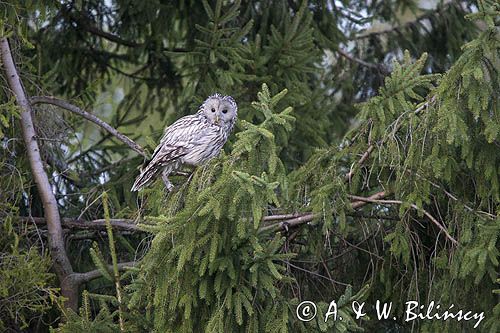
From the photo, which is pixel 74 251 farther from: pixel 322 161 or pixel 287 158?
pixel 322 161

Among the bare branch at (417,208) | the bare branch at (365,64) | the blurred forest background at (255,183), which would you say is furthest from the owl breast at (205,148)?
the bare branch at (365,64)

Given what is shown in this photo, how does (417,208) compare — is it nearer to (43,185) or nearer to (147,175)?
(147,175)

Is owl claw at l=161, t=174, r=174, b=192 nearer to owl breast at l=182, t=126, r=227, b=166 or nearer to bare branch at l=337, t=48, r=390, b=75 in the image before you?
owl breast at l=182, t=126, r=227, b=166

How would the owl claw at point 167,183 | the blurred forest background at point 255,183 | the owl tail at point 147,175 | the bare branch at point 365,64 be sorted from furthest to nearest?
the bare branch at point 365,64
the owl tail at point 147,175
the owl claw at point 167,183
the blurred forest background at point 255,183

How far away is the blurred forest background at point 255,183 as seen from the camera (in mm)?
5887

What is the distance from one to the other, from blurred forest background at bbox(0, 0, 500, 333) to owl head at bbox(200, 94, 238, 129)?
396mm

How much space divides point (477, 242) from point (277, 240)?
3.70 feet

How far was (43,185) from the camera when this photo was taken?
25.2 ft

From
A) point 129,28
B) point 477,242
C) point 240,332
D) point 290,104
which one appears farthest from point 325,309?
point 129,28

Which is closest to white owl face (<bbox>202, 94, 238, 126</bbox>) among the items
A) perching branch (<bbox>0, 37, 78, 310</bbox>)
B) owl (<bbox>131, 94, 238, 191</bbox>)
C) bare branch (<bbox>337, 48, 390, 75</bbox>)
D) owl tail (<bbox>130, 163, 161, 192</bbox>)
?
owl (<bbox>131, 94, 238, 191</bbox>)

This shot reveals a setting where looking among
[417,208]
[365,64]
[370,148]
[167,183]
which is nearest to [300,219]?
[370,148]

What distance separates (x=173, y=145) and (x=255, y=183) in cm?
233

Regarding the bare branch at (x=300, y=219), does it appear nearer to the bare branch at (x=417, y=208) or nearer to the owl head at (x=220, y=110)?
the bare branch at (x=417, y=208)

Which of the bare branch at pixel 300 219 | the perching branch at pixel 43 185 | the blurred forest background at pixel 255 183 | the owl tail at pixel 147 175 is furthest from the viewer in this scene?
the perching branch at pixel 43 185
